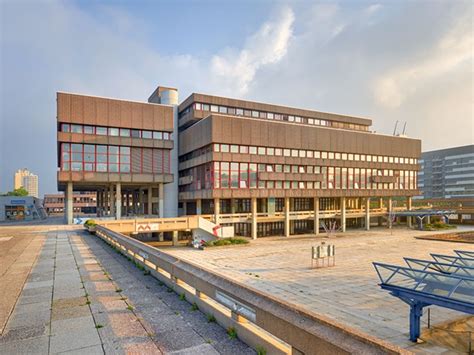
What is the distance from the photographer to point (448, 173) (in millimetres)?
160000

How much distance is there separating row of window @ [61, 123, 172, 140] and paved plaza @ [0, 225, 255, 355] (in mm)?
37165

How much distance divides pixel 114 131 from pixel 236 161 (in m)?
18.7

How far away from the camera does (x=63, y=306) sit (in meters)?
7.51

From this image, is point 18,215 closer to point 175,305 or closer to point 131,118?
point 131,118

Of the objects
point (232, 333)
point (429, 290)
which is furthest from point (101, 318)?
point (429, 290)

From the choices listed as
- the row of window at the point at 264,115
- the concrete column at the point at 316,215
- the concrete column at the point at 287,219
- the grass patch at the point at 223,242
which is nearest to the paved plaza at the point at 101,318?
the grass patch at the point at 223,242

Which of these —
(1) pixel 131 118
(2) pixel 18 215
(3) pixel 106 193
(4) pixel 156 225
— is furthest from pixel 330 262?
(2) pixel 18 215

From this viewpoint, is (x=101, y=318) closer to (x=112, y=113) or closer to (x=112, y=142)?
(x=112, y=142)

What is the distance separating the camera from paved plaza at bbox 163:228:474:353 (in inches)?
482

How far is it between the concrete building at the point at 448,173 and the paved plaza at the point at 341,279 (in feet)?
448

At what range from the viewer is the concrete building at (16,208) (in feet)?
243

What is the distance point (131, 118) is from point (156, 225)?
65.4 ft

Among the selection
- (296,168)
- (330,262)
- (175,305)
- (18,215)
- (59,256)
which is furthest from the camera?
(18,215)

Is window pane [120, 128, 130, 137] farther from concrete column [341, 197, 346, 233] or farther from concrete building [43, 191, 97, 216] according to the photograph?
concrete building [43, 191, 97, 216]
